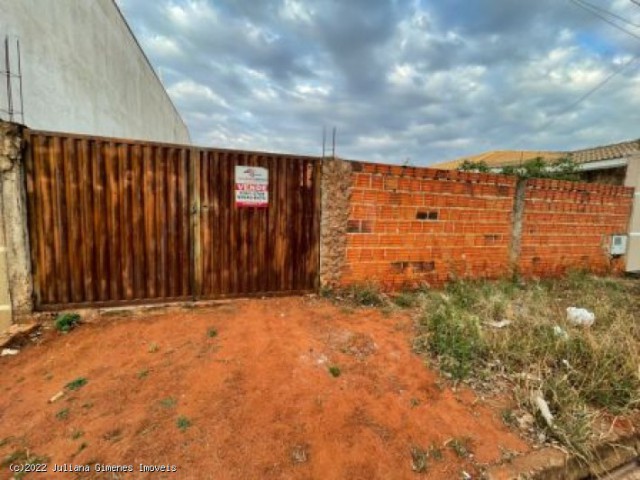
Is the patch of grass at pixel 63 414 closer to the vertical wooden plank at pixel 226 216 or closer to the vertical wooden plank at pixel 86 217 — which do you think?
the vertical wooden plank at pixel 86 217

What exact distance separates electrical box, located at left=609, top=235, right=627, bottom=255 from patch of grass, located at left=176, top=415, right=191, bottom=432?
934 cm

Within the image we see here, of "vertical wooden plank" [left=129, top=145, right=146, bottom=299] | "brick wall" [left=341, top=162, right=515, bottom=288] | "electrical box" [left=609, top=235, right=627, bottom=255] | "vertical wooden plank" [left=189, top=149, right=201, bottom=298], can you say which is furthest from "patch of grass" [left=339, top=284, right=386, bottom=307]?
"electrical box" [left=609, top=235, right=627, bottom=255]

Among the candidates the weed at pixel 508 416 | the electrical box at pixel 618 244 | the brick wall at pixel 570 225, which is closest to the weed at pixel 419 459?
the weed at pixel 508 416

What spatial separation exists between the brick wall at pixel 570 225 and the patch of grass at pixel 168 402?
20.6 ft

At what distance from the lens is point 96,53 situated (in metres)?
5.53

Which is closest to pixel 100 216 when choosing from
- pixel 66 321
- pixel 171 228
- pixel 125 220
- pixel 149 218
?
pixel 125 220

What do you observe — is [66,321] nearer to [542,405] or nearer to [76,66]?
[76,66]

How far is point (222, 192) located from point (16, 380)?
2623mm

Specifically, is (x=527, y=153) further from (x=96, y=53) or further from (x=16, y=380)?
(x=16, y=380)

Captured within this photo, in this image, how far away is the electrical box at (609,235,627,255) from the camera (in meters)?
7.17

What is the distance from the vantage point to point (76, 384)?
2.46 metres

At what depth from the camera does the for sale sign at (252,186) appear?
13.2 ft

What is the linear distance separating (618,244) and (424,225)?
586 centimetres

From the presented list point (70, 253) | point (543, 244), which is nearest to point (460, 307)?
point (543, 244)
